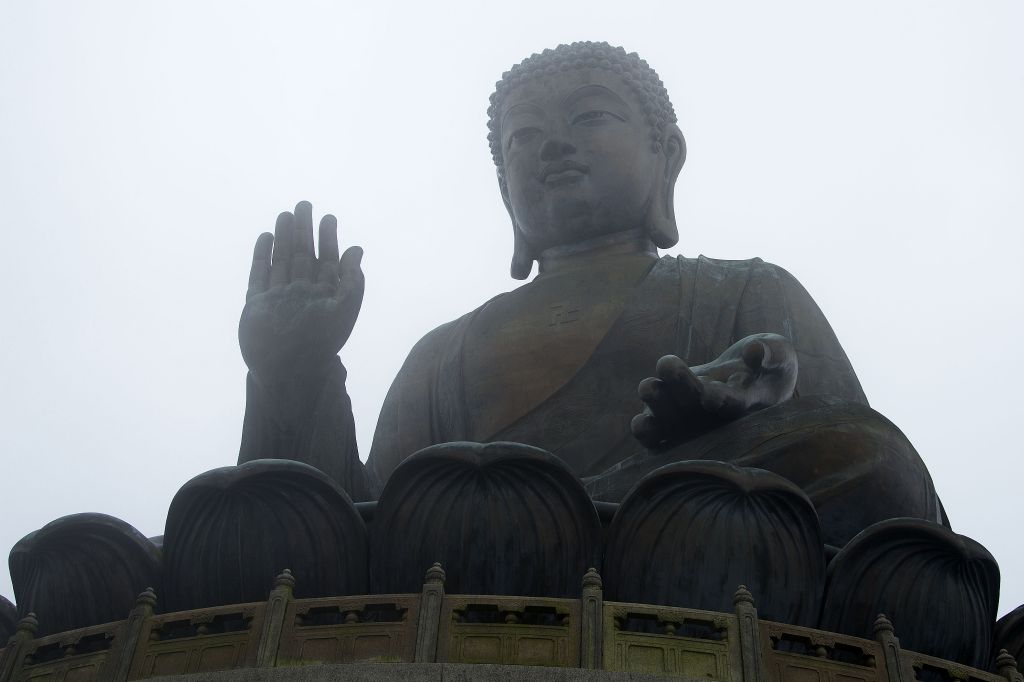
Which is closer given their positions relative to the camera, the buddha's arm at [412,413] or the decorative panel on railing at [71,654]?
the decorative panel on railing at [71,654]

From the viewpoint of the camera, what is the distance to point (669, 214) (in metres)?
9.45

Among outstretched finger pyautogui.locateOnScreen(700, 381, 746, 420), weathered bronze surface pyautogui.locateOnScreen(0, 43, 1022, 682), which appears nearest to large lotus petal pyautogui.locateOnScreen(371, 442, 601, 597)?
weathered bronze surface pyautogui.locateOnScreen(0, 43, 1022, 682)

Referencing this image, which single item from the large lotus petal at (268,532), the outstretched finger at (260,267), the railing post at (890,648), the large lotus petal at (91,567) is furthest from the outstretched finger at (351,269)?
the railing post at (890,648)

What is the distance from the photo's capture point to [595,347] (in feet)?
26.6

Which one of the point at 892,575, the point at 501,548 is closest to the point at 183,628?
the point at 501,548

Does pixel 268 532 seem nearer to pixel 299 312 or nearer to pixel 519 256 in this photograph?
pixel 299 312

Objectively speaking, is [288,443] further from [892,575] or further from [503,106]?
[503,106]

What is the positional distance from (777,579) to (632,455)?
168cm

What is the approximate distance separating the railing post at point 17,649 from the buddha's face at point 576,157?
4224 mm

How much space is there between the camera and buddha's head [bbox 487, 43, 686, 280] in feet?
29.4

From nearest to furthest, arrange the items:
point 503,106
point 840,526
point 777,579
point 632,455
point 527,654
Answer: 1. point 527,654
2. point 777,579
3. point 840,526
4. point 632,455
5. point 503,106

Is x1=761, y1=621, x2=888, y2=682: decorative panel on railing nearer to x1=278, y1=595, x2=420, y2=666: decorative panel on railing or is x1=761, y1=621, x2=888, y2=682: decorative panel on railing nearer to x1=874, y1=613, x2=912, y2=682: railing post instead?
x1=874, y1=613, x2=912, y2=682: railing post

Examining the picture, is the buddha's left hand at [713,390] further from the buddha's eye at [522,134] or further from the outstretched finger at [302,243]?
the buddha's eye at [522,134]

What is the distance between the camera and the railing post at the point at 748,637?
5.06m
